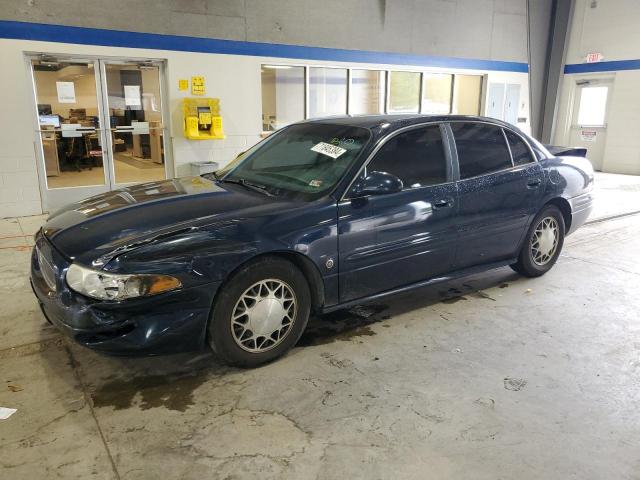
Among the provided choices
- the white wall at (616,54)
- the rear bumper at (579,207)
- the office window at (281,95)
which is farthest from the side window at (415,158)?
the white wall at (616,54)

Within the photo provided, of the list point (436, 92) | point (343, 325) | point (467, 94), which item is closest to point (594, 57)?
point (467, 94)

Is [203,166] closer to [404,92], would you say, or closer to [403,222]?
[404,92]

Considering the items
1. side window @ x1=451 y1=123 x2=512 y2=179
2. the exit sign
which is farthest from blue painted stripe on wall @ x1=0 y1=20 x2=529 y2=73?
side window @ x1=451 y1=123 x2=512 y2=179

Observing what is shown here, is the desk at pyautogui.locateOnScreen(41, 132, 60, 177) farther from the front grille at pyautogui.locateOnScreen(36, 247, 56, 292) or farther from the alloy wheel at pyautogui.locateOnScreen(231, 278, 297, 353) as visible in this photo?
the alloy wheel at pyautogui.locateOnScreen(231, 278, 297, 353)

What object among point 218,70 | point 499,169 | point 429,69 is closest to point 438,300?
point 499,169

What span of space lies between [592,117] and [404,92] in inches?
239

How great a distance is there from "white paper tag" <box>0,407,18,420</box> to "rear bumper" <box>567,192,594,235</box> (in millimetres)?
4933

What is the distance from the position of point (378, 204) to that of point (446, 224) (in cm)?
70

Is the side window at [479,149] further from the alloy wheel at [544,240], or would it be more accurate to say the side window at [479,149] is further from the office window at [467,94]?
the office window at [467,94]

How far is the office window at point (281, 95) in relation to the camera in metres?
10.0

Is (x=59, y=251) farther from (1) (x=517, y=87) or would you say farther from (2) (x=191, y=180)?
(1) (x=517, y=87)

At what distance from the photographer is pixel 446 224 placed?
406cm

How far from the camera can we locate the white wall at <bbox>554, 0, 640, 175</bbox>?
1304 cm

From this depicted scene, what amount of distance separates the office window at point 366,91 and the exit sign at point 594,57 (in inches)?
253
